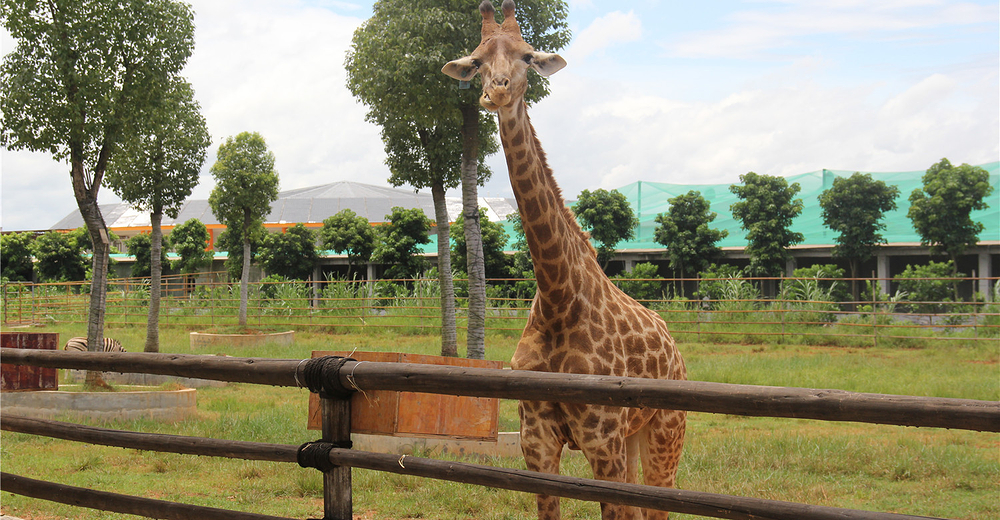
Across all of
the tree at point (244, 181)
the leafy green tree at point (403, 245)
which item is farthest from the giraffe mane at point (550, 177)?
the leafy green tree at point (403, 245)

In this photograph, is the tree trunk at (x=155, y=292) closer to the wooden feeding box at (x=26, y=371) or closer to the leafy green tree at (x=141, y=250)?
the wooden feeding box at (x=26, y=371)

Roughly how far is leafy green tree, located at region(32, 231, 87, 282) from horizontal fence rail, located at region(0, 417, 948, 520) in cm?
3286

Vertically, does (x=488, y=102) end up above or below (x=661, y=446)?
above

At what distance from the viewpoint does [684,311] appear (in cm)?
1711

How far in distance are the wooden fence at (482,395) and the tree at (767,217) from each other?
20.0m

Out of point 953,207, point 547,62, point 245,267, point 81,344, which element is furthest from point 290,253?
point 547,62

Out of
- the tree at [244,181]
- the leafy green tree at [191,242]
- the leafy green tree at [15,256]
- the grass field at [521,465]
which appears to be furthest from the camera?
the leafy green tree at [15,256]

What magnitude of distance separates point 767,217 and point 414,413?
1966 cm

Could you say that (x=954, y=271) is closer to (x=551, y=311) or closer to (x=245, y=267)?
(x=245, y=267)

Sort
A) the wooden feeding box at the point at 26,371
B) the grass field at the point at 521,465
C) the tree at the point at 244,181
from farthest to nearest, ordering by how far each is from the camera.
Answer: the tree at the point at 244,181 → the wooden feeding box at the point at 26,371 → the grass field at the point at 521,465

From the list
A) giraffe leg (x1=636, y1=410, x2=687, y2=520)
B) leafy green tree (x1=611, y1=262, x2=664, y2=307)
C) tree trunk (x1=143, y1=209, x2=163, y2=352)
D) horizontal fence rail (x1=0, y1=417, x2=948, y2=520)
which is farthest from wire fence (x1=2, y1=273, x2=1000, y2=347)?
horizontal fence rail (x1=0, y1=417, x2=948, y2=520)

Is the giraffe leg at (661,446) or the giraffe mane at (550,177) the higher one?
the giraffe mane at (550,177)

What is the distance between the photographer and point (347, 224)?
1079 inches

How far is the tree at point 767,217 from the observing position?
21236 mm
